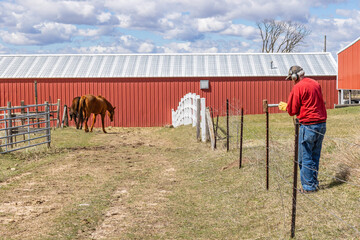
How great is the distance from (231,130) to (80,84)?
15109 millimetres

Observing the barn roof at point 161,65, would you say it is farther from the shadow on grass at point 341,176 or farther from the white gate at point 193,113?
the shadow on grass at point 341,176

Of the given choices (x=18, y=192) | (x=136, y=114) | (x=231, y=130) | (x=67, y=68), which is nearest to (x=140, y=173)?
(x=18, y=192)

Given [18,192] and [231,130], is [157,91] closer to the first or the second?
[231,130]

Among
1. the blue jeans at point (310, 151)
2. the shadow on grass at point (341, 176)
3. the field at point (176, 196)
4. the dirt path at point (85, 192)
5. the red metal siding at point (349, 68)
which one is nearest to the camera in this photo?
the field at point (176, 196)

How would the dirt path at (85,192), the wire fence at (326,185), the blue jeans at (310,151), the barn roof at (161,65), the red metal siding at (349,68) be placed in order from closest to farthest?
1. the wire fence at (326,185)
2. the dirt path at (85,192)
3. the blue jeans at (310,151)
4. the red metal siding at (349,68)
5. the barn roof at (161,65)

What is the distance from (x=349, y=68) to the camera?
86.0ft

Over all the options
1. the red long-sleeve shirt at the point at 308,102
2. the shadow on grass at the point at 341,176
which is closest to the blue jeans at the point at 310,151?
the red long-sleeve shirt at the point at 308,102

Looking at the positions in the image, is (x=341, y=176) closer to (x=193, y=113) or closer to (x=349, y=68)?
(x=193, y=113)

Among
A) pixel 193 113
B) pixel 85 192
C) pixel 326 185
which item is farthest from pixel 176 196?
pixel 193 113

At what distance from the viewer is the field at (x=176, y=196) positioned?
5.92m

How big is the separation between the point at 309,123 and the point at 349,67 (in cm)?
2112

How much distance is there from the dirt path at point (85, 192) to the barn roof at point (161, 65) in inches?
615

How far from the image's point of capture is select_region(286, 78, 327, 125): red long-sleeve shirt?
669 centimetres

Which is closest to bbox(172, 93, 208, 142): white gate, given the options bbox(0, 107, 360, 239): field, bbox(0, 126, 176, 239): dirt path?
bbox(0, 107, 360, 239): field
